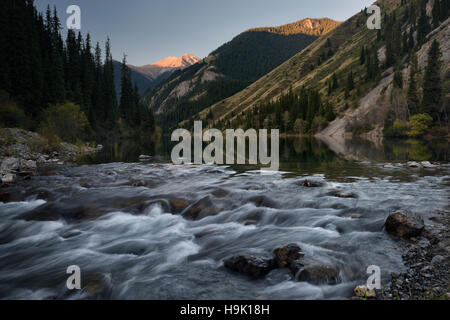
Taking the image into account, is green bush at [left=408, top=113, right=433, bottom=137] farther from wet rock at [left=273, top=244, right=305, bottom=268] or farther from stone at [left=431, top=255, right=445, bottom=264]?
Answer: wet rock at [left=273, top=244, right=305, bottom=268]

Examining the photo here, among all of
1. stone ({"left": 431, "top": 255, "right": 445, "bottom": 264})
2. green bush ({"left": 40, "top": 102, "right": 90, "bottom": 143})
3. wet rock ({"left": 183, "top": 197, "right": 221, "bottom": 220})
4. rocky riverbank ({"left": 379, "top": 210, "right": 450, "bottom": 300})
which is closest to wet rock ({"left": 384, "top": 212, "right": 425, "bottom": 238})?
rocky riverbank ({"left": 379, "top": 210, "right": 450, "bottom": 300})

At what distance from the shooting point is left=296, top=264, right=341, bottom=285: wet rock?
5988 millimetres

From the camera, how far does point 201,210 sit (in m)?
12.1

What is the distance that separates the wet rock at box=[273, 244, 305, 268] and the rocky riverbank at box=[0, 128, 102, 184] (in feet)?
61.1

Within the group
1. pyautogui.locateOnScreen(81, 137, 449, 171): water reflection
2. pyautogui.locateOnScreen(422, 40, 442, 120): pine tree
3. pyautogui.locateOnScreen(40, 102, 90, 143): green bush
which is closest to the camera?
pyautogui.locateOnScreen(81, 137, 449, 171): water reflection

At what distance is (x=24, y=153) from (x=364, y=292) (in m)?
33.1

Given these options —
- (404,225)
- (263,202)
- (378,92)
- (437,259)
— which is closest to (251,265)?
(437,259)

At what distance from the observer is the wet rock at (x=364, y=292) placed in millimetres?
5156

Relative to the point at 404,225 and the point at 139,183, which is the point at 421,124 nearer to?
the point at 404,225

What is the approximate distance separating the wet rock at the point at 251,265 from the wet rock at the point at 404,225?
4196mm

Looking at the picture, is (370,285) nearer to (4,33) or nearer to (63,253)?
(63,253)

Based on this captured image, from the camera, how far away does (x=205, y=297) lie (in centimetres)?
565
